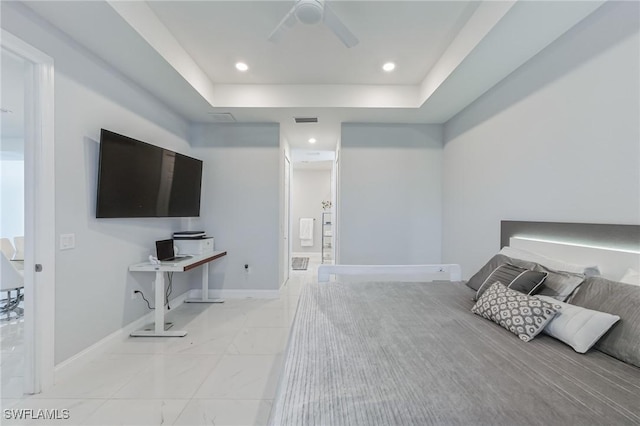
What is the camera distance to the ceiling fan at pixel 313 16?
1.71m

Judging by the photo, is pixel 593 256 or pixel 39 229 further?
pixel 39 229

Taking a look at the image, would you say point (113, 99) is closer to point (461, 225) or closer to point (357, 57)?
point (357, 57)

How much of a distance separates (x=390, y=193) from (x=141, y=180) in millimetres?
3003

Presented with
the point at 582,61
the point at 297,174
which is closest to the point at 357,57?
the point at 582,61

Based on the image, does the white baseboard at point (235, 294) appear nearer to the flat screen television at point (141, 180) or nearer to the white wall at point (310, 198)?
the flat screen television at point (141, 180)

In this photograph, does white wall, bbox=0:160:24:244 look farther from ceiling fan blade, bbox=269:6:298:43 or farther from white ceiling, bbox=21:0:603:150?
ceiling fan blade, bbox=269:6:298:43

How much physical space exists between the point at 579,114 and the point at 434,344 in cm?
180

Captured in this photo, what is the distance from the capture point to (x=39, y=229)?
1.75 m

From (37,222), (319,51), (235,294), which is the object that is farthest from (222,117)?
(235,294)

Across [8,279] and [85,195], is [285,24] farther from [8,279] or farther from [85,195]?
[8,279]

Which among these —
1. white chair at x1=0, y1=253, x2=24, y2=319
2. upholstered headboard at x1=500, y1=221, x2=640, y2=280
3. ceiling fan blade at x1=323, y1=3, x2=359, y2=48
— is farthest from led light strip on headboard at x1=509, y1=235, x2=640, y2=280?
white chair at x1=0, y1=253, x2=24, y2=319

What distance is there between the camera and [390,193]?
3725 mm

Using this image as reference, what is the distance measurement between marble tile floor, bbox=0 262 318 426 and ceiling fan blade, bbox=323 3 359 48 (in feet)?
8.44

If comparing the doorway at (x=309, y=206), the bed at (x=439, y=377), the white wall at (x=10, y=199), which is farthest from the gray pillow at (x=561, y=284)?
→ the white wall at (x=10, y=199)
